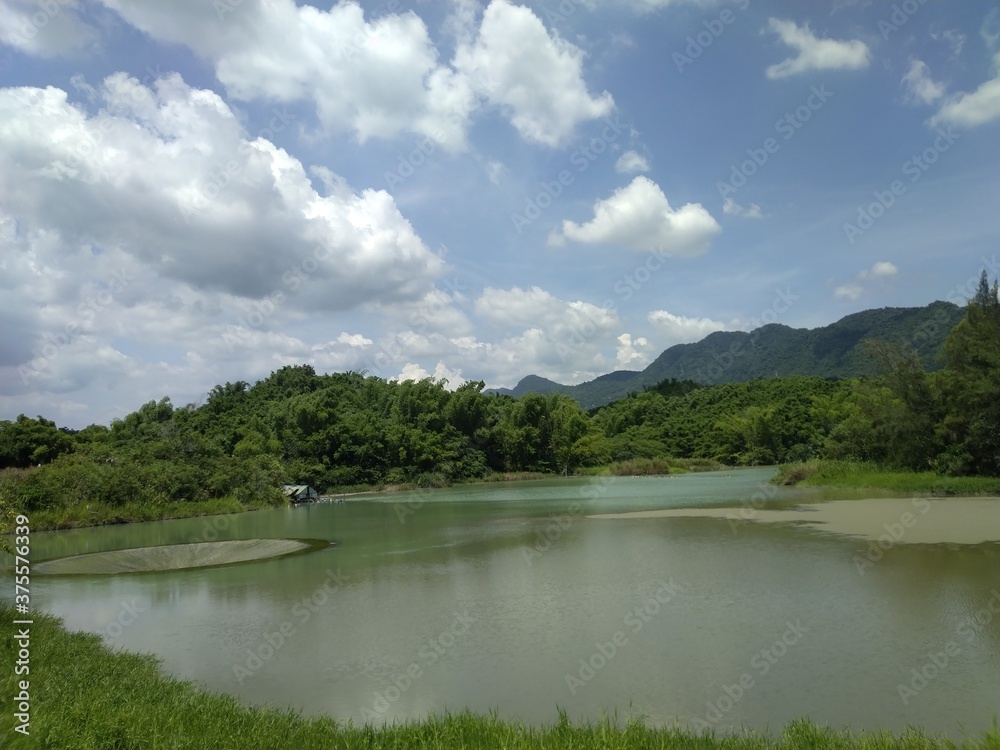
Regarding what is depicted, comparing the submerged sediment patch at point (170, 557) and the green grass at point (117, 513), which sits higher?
the green grass at point (117, 513)

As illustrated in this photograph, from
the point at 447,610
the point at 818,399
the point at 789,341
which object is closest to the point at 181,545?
the point at 447,610

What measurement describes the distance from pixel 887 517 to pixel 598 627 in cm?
1567

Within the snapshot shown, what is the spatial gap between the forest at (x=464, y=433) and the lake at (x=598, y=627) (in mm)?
4798

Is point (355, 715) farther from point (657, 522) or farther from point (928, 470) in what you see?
point (928, 470)

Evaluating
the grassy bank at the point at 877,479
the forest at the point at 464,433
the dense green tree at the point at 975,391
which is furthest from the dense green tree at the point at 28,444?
the dense green tree at the point at 975,391

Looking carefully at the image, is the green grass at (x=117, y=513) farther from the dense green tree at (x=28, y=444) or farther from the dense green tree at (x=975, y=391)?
the dense green tree at (x=975, y=391)

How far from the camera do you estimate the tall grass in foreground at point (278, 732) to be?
479cm

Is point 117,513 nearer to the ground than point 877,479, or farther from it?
farther from it

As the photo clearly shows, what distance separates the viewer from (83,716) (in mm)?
5324

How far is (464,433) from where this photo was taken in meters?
73.6

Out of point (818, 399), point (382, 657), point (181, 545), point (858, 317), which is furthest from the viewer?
point (858, 317)

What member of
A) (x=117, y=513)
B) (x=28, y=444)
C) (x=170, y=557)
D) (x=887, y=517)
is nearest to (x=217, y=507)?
(x=117, y=513)

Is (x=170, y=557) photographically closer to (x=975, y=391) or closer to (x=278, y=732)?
(x=278, y=732)

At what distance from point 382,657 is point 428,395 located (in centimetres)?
6359
